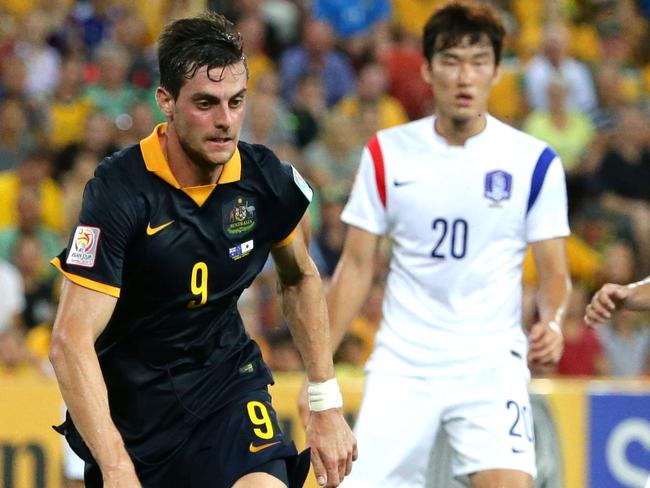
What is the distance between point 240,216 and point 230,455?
0.84 meters

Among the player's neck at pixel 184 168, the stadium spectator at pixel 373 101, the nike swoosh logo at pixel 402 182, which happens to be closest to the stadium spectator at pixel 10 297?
the stadium spectator at pixel 373 101

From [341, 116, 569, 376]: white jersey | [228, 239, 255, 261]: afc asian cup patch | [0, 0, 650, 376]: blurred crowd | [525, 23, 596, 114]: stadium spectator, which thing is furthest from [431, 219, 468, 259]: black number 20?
[525, 23, 596, 114]: stadium spectator

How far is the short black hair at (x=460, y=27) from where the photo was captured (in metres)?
6.66

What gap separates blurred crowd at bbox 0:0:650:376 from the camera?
10.5 meters

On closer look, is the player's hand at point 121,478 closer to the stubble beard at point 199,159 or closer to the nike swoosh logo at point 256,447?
the nike swoosh logo at point 256,447

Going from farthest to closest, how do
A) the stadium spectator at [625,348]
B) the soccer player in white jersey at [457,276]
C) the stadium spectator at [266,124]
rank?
the stadium spectator at [266,124] < the stadium spectator at [625,348] < the soccer player in white jersey at [457,276]

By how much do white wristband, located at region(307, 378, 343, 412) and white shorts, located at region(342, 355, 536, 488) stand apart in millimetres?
1225

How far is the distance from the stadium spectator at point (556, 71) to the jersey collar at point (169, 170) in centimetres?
875

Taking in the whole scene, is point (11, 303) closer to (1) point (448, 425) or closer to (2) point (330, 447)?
(1) point (448, 425)

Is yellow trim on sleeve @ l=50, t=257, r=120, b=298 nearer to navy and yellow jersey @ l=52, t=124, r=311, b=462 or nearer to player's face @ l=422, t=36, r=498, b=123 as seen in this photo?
navy and yellow jersey @ l=52, t=124, r=311, b=462

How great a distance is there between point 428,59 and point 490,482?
79.6 inches

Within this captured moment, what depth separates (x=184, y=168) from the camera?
491 cm

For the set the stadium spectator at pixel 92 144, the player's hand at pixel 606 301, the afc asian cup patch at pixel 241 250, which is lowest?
the player's hand at pixel 606 301

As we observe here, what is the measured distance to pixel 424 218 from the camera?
6.45 metres
